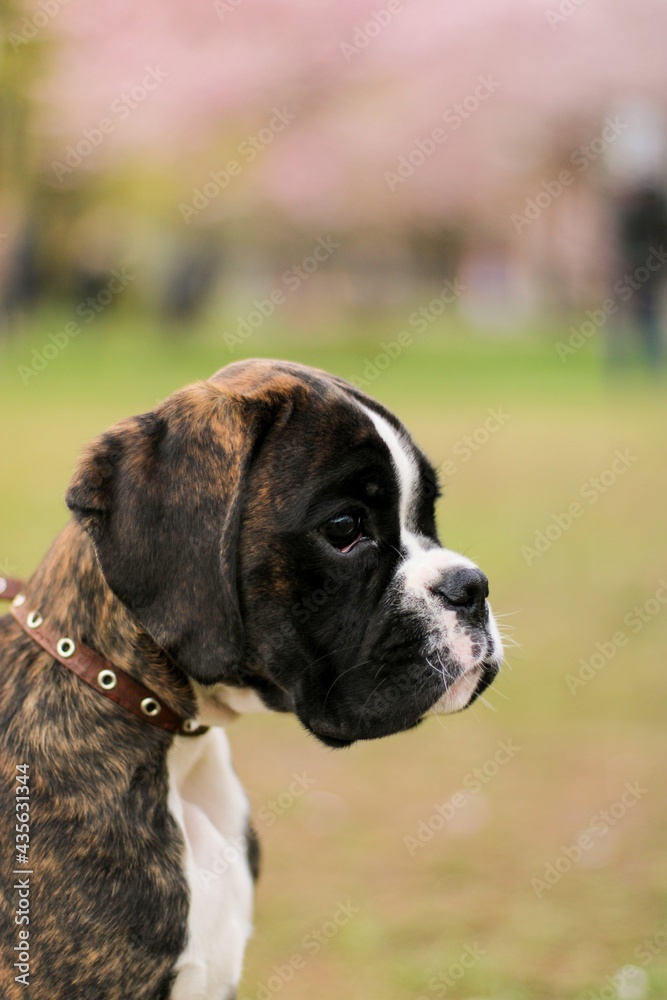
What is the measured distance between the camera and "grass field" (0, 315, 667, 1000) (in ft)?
14.2

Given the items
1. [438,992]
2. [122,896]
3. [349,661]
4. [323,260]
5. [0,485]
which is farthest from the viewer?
[323,260]

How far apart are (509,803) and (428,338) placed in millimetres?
29369

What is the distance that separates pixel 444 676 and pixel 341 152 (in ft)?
114

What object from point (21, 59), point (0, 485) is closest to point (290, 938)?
point (0, 485)

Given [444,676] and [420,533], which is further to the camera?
[420,533]

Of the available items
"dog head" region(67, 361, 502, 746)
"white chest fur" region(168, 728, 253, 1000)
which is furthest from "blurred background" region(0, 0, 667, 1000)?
"dog head" region(67, 361, 502, 746)

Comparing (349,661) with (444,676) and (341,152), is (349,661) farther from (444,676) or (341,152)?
(341,152)

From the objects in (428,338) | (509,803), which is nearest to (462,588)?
(509,803)

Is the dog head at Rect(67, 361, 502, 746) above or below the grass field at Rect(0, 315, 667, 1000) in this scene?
above

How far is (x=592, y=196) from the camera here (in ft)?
134

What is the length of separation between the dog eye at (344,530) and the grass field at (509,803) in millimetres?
1569

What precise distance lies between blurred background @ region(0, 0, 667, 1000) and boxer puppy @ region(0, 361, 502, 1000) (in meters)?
1.63

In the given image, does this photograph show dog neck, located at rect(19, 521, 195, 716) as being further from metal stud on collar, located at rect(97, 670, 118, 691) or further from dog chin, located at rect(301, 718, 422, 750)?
dog chin, located at rect(301, 718, 422, 750)

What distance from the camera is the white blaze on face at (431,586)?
2.91m
